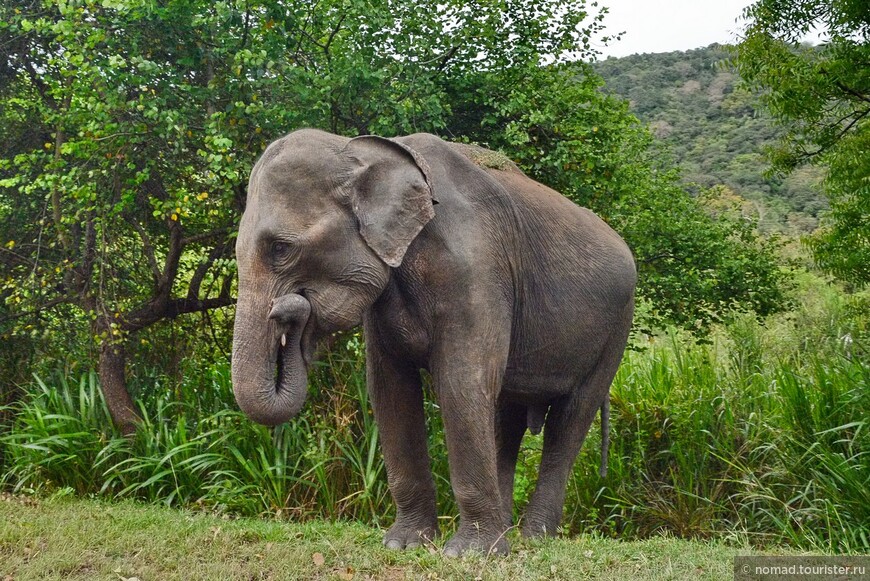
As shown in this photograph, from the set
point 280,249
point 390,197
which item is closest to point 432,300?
point 390,197

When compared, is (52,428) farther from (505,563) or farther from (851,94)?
(851,94)

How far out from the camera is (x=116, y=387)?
26.9 feet

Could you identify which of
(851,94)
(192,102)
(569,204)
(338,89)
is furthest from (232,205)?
(851,94)

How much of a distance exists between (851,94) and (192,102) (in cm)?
661

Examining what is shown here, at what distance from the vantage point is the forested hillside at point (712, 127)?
23828 mm

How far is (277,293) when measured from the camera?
14.4 ft

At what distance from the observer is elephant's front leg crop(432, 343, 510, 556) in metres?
4.68

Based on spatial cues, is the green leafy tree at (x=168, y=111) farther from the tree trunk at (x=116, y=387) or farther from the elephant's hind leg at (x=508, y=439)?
the elephant's hind leg at (x=508, y=439)

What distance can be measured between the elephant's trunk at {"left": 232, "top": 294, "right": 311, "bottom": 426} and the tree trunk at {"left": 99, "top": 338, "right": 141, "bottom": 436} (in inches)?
161

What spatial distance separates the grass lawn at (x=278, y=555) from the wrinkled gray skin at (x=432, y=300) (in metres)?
0.26

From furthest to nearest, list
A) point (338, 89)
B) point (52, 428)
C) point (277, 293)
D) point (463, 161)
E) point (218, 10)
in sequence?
point (52, 428) < point (338, 89) < point (218, 10) < point (463, 161) < point (277, 293)

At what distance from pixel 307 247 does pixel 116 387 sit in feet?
14.7

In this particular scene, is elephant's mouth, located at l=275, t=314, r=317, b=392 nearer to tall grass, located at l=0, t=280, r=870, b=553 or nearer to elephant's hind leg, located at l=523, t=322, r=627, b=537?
elephant's hind leg, located at l=523, t=322, r=627, b=537

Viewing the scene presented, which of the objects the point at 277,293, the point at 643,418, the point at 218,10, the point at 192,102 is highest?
the point at 218,10
